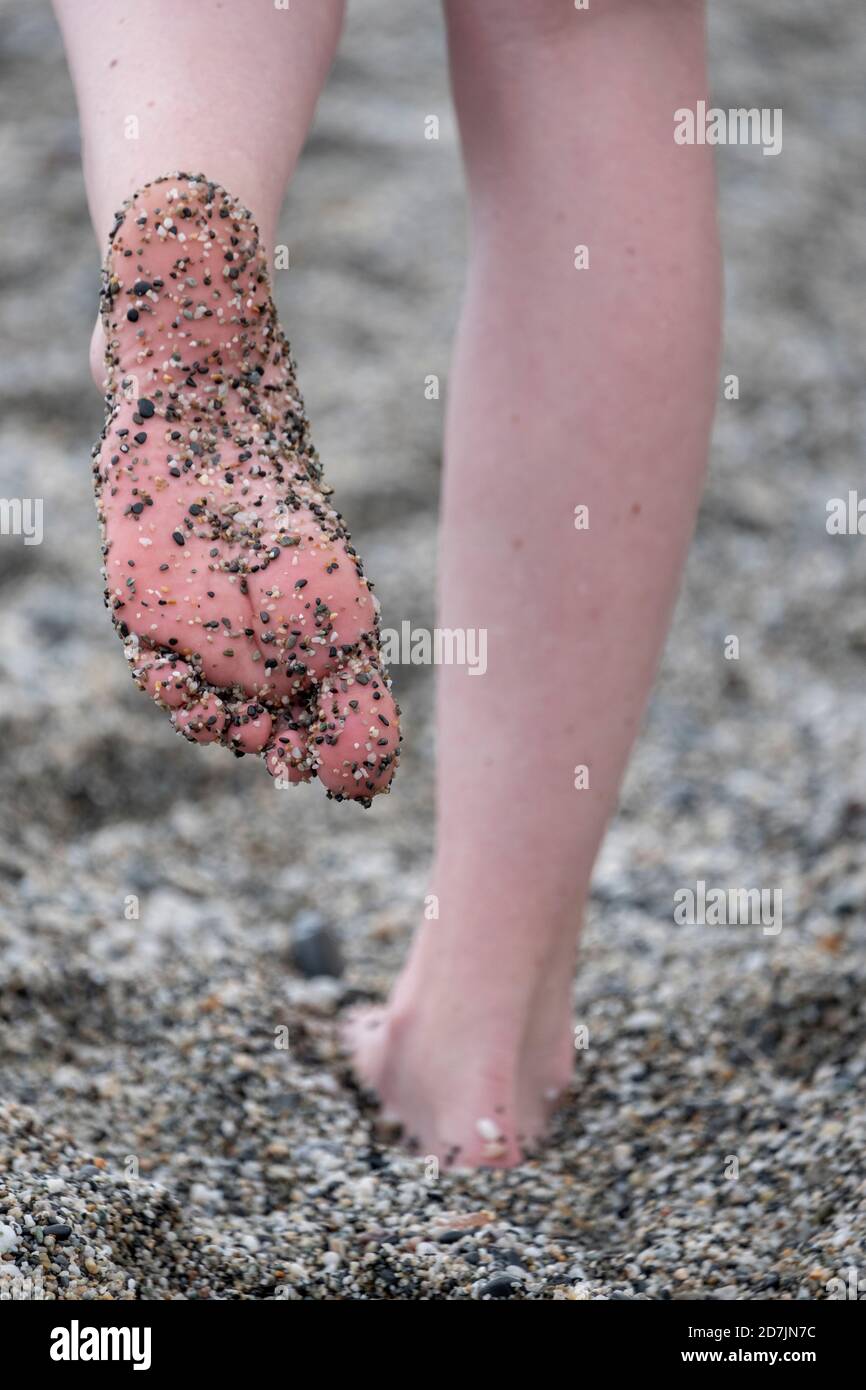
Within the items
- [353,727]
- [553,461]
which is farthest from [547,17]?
[353,727]

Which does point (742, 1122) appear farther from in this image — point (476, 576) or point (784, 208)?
point (784, 208)

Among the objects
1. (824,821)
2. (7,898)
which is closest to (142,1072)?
(7,898)

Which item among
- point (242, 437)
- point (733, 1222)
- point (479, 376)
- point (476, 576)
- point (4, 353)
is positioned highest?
point (4, 353)

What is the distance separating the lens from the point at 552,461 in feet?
3.92

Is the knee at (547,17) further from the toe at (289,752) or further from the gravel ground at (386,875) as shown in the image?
the gravel ground at (386,875)

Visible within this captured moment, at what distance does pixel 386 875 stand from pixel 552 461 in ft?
2.86

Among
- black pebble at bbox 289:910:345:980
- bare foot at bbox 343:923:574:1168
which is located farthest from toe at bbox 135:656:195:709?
black pebble at bbox 289:910:345:980

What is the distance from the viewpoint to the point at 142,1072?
138cm

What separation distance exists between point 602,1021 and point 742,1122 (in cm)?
24

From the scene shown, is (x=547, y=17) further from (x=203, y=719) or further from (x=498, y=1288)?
(x=498, y=1288)

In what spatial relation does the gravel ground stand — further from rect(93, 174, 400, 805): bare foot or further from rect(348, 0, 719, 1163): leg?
rect(93, 174, 400, 805): bare foot

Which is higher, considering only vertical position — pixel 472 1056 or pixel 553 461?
pixel 553 461

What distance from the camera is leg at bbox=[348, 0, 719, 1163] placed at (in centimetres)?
117

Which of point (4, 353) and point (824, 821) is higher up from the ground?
point (4, 353)
